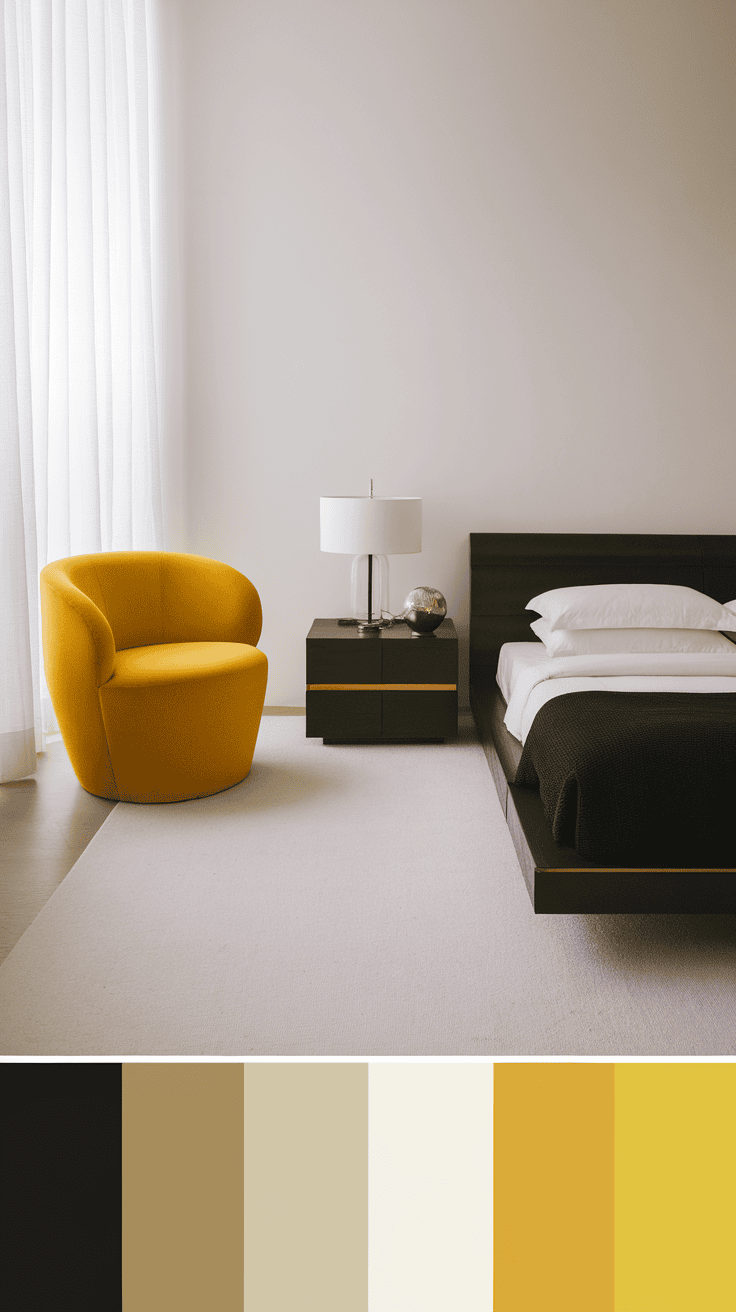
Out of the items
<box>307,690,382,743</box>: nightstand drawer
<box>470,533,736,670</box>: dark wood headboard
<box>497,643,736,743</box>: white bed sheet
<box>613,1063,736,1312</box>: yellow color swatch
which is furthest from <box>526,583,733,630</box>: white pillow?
<box>613,1063,736,1312</box>: yellow color swatch

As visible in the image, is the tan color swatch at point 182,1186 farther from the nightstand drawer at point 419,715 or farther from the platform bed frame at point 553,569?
the platform bed frame at point 553,569

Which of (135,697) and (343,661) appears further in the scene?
(343,661)

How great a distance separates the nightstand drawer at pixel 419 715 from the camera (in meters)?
3.75

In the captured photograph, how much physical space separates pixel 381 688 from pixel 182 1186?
3.13 m

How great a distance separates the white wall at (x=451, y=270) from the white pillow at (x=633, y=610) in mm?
705

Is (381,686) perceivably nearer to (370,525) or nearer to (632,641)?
(370,525)

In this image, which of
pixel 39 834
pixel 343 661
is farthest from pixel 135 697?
pixel 343 661

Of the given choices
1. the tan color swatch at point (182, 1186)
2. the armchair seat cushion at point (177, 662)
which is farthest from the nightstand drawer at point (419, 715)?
the tan color swatch at point (182, 1186)

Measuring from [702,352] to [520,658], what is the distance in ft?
5.64

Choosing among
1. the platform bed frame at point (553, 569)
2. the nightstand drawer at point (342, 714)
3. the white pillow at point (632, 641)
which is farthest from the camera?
the platform bed frame at point (553, 569)

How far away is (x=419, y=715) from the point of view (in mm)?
3764

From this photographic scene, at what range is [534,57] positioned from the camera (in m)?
3.91

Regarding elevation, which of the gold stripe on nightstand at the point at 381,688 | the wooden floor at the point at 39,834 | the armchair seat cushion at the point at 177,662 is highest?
the armchair seat cushion at the point at 177,662

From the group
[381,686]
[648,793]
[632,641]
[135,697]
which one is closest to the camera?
[648,793]
